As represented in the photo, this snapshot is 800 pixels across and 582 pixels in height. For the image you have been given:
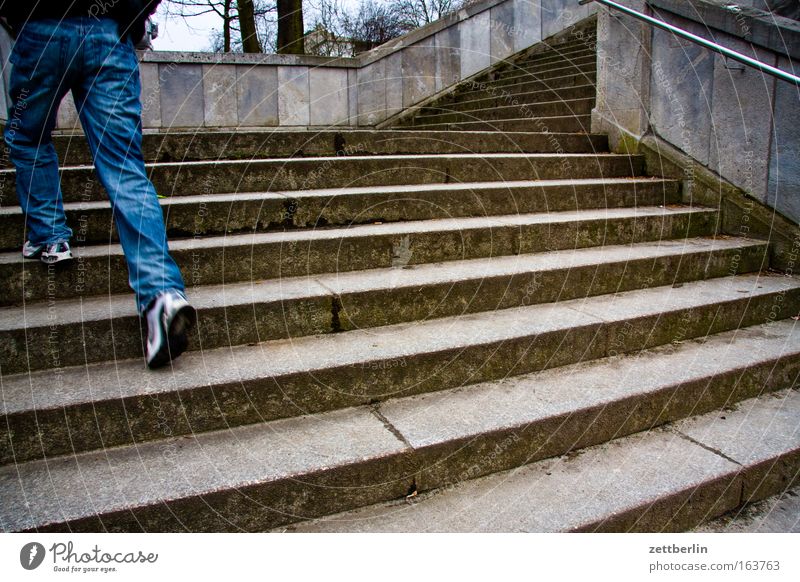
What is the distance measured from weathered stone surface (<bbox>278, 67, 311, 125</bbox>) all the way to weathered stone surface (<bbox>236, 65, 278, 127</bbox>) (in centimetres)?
8

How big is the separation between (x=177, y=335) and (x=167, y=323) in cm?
7

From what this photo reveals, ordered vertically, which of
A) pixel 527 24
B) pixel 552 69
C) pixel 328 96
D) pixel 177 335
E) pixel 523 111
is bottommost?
pixel 177 335

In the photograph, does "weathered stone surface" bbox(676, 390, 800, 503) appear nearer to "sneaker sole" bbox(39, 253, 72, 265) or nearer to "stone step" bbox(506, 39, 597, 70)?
"sneaker sole" bbox(39, 253, 72, 265)

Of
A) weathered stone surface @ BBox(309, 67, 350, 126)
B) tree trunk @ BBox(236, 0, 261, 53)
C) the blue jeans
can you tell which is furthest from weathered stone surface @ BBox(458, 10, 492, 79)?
the blue jeans

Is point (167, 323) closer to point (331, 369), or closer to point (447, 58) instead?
point (331, 369)

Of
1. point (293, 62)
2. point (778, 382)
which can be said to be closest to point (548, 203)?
point (778, 382)

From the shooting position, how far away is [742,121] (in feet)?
15.0

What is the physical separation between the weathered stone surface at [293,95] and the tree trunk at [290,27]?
185 centimetres

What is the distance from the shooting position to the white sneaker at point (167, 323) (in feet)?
7.99

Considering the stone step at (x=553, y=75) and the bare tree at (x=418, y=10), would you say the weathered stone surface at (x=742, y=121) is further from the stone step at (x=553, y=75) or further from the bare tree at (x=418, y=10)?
the bare tree at (x=418, y=10)

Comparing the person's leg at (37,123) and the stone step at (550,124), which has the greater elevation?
the stone step at (550,124)

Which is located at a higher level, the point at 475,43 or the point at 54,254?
the point at 475,43

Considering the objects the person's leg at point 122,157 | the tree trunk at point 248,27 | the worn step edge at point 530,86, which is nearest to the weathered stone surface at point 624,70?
the worn step edge at point 530,86
